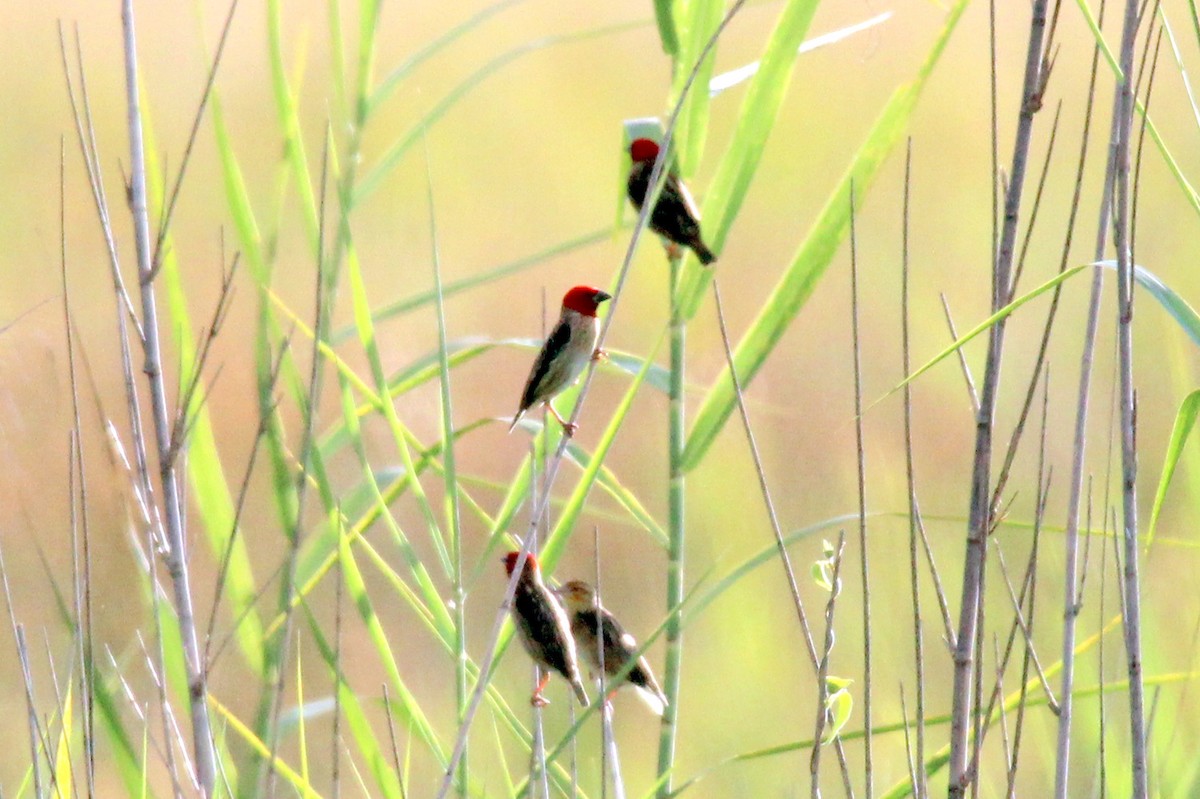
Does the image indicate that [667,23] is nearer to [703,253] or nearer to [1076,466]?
[703,253]

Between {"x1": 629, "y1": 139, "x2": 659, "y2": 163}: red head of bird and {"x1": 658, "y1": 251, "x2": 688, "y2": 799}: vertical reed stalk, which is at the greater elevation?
{"x1": 629, "y1": 139, "x2": 659, "y2": 163}: red head of bird

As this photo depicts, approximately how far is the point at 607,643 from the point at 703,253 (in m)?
1.10

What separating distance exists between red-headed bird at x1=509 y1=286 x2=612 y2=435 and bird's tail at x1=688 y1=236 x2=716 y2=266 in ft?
1.59

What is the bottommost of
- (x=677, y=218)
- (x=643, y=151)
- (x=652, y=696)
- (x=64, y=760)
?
(x=652, y=696)

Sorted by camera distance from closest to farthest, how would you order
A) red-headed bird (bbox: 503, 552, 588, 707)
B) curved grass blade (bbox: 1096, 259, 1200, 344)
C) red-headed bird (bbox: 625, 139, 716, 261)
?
curved grass blade (bbox: 1096, 259, 1200, 344) → red-headed bird (bbox: 625, 139, 716, 261) → red-headed bird (bbox: 503, 552, 588, 707)

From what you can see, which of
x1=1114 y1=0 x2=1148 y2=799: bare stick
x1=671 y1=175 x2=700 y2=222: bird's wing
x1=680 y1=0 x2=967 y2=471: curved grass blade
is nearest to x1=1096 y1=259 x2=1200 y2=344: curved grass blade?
x1=1114 y1=0 x2=1148 y2=799: bare stick

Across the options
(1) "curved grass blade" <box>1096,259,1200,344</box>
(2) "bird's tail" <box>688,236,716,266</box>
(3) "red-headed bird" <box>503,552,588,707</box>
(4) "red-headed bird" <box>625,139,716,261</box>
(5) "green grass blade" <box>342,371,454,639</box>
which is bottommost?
(3) "red-headed bird" <box>503,552,588,707</box>

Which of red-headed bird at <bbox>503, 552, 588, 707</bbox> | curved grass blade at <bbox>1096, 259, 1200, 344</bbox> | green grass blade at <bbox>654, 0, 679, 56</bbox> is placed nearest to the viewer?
curved grass blade at <bbox>1096, 259, 1200, 344</bbox>

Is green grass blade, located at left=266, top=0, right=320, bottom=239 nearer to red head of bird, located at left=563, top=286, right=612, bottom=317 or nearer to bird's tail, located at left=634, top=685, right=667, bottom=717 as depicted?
red head of bird, located at left=563, top=286, right=612, bottom=317

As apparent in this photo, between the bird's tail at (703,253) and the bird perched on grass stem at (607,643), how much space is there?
0.80 meters

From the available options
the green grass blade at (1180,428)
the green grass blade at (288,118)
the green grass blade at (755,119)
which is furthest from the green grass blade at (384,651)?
the green grass blade at (1180,428)

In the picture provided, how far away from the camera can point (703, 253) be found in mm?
1767

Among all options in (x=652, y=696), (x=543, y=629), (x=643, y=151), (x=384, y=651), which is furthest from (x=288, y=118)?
(x=652, y=696)

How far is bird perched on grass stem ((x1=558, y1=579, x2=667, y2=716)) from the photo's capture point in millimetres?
2394
